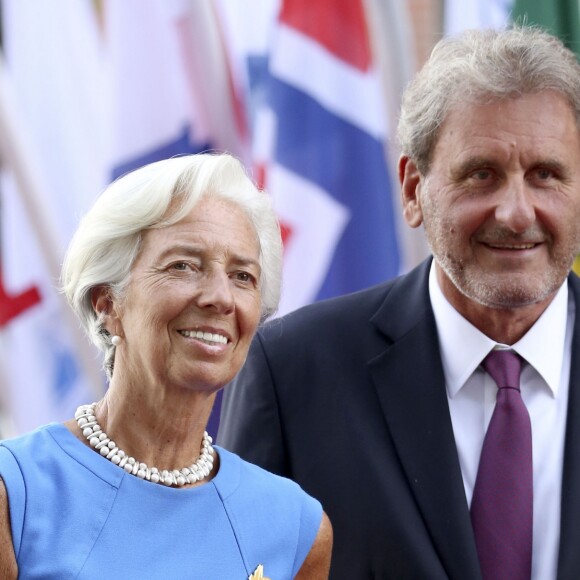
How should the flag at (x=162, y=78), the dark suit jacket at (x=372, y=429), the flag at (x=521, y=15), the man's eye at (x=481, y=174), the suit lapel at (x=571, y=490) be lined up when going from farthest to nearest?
1. the flag at (x=162, y=78)
2. the flag at (x=521, y=15)
3. the man's eye at (x=481, y=174)
4. the dark suit jacket at (x=372, y=429)
5. the suit lapel at (x=571, y=490)

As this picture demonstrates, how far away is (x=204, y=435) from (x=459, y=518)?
0.61 meters

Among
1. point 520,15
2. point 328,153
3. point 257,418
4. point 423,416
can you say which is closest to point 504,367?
point 423,416

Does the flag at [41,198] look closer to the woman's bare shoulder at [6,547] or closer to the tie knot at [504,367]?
the tie knot at [504,367]

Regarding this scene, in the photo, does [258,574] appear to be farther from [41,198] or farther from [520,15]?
[520,15]

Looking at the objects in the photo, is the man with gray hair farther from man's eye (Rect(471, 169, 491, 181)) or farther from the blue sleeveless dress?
the blue sleeveless dress

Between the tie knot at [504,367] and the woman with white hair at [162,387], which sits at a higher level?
the woman with white hair at [162,387]

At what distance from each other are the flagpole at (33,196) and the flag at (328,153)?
928mm

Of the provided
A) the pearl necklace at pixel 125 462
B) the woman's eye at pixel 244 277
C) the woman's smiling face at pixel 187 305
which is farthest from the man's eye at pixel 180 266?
the pearl necklace at pixel 125 462

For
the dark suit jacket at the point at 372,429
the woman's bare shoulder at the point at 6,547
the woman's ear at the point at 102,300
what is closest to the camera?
the woman's bare shoulder at the point at 6,547

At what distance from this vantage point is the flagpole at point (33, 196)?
5.00 metres

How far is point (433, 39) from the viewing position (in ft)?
17.6

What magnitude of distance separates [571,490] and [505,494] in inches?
5.7

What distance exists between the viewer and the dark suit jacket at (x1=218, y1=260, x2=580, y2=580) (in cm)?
260

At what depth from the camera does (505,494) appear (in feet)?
8.45
